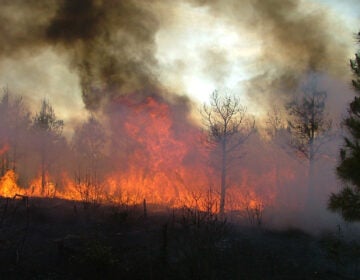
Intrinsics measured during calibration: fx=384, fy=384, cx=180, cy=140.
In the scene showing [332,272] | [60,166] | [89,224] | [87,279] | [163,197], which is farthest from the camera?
[60,166]

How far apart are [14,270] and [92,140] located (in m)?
30.2

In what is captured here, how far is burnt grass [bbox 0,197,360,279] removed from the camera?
12898 mm

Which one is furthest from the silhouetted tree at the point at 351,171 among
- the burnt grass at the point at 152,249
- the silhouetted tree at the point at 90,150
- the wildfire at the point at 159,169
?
the silhouetted tree at the point at 90,150

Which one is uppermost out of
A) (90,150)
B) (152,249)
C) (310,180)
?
(90,150)

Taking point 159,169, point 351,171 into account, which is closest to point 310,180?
point 351,171

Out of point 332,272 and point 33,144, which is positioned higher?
point 33,144

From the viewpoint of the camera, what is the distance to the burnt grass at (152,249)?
42.3ft

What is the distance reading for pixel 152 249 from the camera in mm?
15633

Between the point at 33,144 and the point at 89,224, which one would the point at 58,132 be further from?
the point at 89,224

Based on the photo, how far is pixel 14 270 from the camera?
12.9 metres

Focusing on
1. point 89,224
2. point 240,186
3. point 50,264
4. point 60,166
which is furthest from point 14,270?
point 60,166

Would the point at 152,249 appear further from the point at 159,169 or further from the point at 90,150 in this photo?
the point at 90,150

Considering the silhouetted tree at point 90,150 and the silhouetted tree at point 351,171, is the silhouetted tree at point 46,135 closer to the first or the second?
the silhouetted tree at point 90,150

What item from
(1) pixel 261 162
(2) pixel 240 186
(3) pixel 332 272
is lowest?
(3) pixel 332 272
